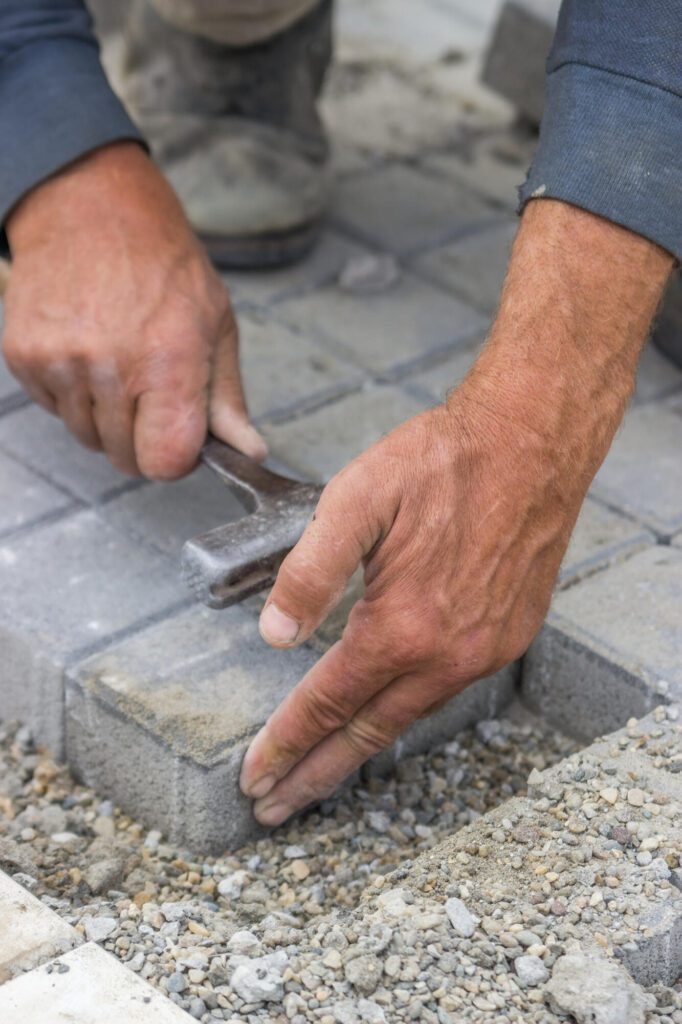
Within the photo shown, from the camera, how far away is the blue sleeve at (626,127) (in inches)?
81.9

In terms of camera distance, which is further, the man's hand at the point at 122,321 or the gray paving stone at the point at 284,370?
the gray paving stone at the point at 284,370

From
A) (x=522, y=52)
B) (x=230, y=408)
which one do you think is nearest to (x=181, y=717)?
(x=230, y=408)

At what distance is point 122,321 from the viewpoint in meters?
2.43

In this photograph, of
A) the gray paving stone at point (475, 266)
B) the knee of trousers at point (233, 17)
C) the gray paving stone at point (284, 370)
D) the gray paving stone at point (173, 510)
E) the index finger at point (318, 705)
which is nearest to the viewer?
the index finger at point (318, 705)

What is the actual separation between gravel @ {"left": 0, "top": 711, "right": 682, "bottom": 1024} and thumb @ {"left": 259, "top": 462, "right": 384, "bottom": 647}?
39 centimetres

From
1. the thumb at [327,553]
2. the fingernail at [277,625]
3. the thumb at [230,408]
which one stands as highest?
the thumb at [327,553]

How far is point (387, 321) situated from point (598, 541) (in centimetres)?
90

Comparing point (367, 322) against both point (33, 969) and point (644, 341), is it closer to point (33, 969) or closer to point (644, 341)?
point (644, 341)

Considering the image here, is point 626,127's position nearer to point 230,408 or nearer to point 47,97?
point 230,408

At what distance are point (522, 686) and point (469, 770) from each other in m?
0.19

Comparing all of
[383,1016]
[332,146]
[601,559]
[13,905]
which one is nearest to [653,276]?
[601,559]

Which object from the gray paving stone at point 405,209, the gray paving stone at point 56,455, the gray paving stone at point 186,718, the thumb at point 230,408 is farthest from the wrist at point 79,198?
the gray paving stone at point 405,209

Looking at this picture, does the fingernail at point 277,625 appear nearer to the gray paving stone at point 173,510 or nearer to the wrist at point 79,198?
the gray paving stone at point 173,510

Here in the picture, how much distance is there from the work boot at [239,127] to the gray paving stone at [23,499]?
934 millimetres
